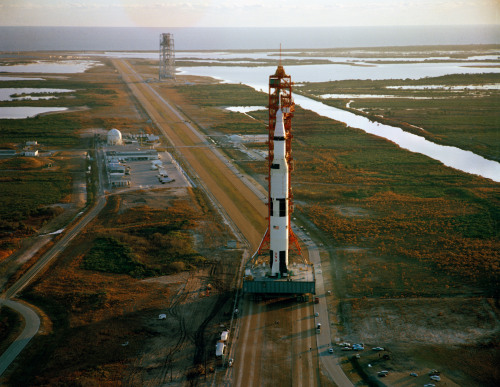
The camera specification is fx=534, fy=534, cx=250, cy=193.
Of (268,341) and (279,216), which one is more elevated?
(279,216)

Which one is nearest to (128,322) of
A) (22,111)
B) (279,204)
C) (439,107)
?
(279,204)

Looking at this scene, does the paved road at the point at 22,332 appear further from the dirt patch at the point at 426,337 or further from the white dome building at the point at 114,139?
the white dome building at the point at 114,139

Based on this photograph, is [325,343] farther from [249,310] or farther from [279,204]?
[279,204]

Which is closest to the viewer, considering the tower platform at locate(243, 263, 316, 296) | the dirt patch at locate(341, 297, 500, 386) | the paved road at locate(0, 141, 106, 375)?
the dirt patch at locate(341, 297, 500, 386)

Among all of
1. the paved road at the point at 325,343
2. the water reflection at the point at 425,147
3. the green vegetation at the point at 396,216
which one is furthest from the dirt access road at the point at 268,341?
the water reflection at the point at 425,147

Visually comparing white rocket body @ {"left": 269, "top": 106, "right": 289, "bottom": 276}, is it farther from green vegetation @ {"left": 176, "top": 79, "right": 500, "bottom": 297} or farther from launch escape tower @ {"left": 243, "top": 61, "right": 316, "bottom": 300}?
green vegetation @ {"left": 176, "top": 79, "right": 500, "bottom": 297}

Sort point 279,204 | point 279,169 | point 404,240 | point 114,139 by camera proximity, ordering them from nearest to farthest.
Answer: point 279,169
point 279,204
point 404,240
point 114,139

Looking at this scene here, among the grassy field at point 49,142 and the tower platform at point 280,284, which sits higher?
the grassy field at point 49,142

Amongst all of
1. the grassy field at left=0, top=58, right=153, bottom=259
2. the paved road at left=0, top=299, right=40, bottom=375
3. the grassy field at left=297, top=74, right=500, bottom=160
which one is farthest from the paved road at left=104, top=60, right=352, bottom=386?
the grassy field at left=297, top=74, right=500, bottom=160

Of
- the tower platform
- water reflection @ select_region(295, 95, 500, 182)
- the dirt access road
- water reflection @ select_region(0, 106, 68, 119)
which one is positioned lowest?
the dirt access road
